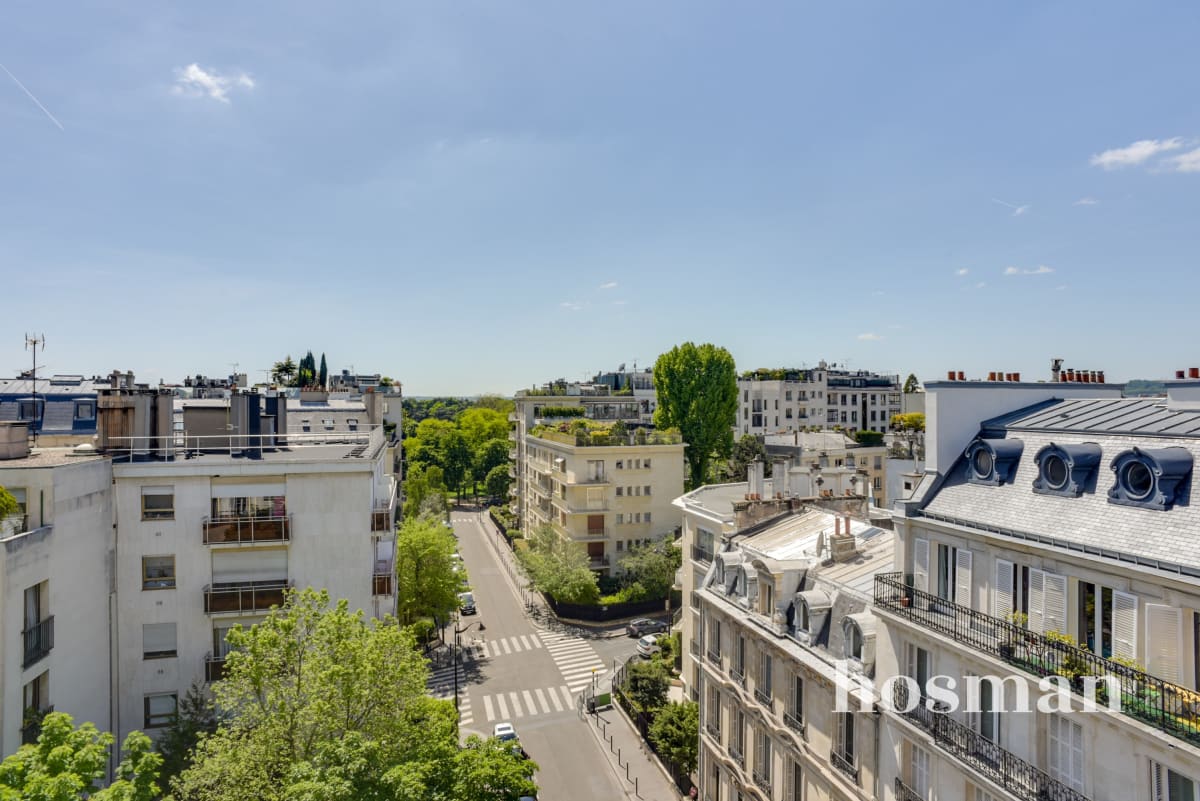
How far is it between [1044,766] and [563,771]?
74.3 ft

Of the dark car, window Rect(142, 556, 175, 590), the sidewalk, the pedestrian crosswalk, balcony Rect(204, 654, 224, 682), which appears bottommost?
the sidewalk

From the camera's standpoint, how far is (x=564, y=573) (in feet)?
163

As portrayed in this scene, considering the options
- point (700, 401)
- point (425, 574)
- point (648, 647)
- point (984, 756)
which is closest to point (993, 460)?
point (984, 756)

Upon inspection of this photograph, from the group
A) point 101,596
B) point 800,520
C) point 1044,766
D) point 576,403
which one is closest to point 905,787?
point 1044,766

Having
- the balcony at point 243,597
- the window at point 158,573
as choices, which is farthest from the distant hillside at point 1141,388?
the window at point 158,573

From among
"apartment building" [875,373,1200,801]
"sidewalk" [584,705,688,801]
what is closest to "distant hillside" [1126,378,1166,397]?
"apartment building" [875,373,1200,801]

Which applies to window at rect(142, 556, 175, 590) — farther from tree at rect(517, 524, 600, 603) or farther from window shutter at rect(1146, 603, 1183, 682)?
tree at rect(517, 524, 600, 603)

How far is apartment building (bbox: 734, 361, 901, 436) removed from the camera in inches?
3246

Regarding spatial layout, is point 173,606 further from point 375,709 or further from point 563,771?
point 563,771

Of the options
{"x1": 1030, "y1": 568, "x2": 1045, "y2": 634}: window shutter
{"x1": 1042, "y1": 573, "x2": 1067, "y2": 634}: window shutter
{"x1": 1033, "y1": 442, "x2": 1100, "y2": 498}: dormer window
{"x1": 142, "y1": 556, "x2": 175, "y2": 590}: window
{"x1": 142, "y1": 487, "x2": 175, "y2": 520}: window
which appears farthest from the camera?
{"x1": 142, "y1": 487, "x2": 175, "y2": 520}: window

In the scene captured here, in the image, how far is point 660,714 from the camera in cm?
3036

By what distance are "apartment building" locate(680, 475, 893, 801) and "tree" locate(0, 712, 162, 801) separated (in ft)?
54.5

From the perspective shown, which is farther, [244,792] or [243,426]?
[243,426]

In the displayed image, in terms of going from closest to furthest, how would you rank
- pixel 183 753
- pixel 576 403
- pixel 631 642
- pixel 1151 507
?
pixel 1151 507, pixel 183 753, pixel 631 642, pixel 576 403
